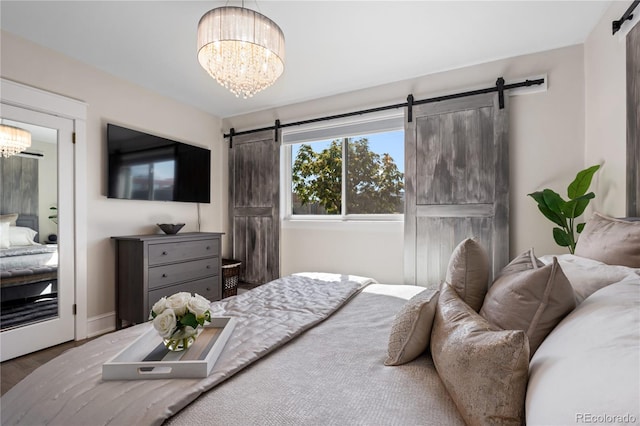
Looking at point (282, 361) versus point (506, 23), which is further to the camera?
point (506, 23)

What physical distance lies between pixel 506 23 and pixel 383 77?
3.67ft

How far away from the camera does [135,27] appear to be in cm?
228

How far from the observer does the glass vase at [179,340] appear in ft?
3.75

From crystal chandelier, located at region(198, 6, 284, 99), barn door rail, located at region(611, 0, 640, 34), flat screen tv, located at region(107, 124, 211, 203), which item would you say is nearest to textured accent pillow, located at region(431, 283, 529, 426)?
crystal chandelier, located at region(198, 6, 284, 99)

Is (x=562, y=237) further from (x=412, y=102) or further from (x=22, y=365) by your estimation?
(x=22, y=365)

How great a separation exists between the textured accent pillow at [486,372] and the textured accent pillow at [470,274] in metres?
0.29

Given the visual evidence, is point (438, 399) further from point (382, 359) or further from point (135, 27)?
point (135, 27)

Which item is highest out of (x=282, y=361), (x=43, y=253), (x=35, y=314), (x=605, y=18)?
(x=605, y=18)

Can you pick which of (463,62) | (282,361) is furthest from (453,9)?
(282,361)

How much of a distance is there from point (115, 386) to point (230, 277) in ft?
9.61

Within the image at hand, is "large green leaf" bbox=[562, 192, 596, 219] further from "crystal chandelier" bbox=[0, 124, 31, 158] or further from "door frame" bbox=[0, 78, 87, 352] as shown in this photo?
"crystal chandelier" bbox=[0, 124, 31, 158]

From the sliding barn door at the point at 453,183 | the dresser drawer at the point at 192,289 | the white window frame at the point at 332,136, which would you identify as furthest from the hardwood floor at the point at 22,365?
the sliding barn door at the point at 453,183

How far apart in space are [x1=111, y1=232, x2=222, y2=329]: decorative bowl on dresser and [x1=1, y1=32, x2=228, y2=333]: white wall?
6.1 inches

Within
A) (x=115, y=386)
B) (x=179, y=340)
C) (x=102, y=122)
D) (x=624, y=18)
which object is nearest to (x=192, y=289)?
(x=102, y=122)
